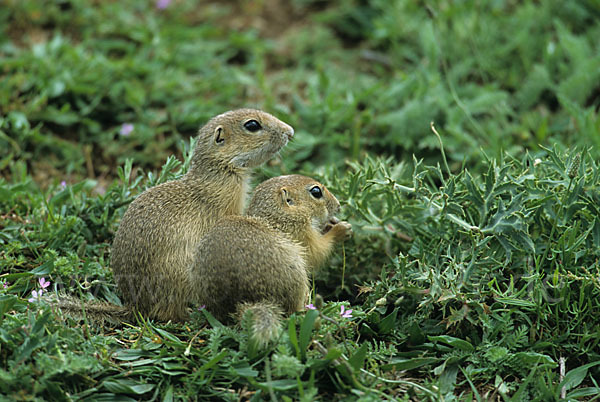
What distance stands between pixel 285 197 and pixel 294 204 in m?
0.10

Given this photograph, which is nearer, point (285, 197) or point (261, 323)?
point (261, 323)

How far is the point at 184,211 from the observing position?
4.74m

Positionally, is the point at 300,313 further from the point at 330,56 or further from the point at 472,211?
the point at 330,56

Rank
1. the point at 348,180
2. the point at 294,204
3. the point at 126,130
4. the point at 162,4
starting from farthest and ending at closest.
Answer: the point at 162,4 < the point at 126,130 < the point at 348,180 < the point at 294,204

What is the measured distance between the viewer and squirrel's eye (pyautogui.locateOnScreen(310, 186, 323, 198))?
16.4 feet

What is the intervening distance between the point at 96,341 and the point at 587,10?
22.9 feet

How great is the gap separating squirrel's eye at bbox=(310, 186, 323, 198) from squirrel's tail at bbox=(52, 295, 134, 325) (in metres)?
1.52

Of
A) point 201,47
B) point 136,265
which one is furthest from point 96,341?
point 201,47

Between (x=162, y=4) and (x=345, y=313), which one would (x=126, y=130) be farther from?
(x=345, y=313)

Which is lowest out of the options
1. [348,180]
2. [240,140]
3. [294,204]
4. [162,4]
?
[348,180]

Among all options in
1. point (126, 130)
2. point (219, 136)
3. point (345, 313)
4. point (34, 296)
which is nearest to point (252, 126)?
point (219, 136)

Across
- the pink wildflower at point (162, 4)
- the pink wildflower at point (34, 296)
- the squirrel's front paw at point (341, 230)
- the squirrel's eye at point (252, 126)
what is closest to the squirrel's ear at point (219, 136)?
the squirrel's eye at point (252, 126)

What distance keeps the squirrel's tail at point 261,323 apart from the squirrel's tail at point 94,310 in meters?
0.96

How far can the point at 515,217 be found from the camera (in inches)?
182
